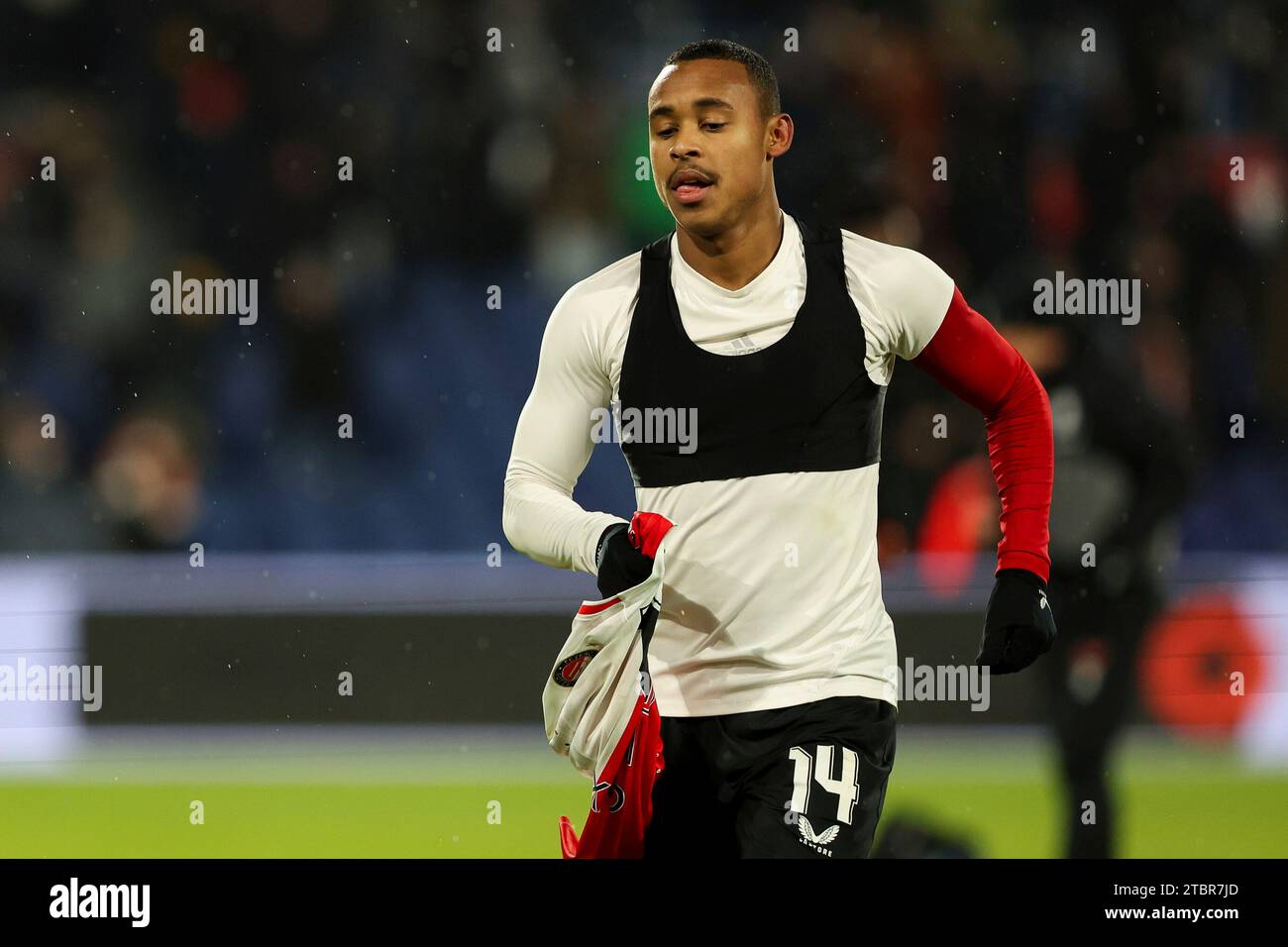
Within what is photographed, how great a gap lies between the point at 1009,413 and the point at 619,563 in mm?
881

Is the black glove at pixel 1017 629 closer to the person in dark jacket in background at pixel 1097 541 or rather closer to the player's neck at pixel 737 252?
the player's neck at pixel 737 252

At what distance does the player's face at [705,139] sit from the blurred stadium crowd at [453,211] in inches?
115

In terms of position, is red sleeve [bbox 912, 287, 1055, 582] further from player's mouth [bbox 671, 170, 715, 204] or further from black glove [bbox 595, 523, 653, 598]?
black glove [bbox 595, 523, 653, 598]

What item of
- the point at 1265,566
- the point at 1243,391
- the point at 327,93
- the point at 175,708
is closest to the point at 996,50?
the point at 1243,391

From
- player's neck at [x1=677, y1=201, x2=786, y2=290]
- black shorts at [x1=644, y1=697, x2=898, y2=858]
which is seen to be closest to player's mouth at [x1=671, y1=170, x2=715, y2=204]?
player's neck at [x1=677, y1=201, x2=786, y2=290]

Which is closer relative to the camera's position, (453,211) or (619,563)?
(619,563)

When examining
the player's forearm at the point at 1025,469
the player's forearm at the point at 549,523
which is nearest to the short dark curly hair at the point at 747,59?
the player's forearm at the point at 1025,469

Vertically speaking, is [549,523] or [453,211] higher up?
[453,211]

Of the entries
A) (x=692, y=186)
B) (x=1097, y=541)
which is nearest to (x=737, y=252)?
(x=692, y=186)

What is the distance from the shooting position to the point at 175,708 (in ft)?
18.7

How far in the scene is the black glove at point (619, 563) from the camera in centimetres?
265

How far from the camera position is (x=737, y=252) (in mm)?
2984

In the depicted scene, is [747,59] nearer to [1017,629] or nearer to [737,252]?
[737,252]

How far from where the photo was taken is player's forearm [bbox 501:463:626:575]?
109 inches
